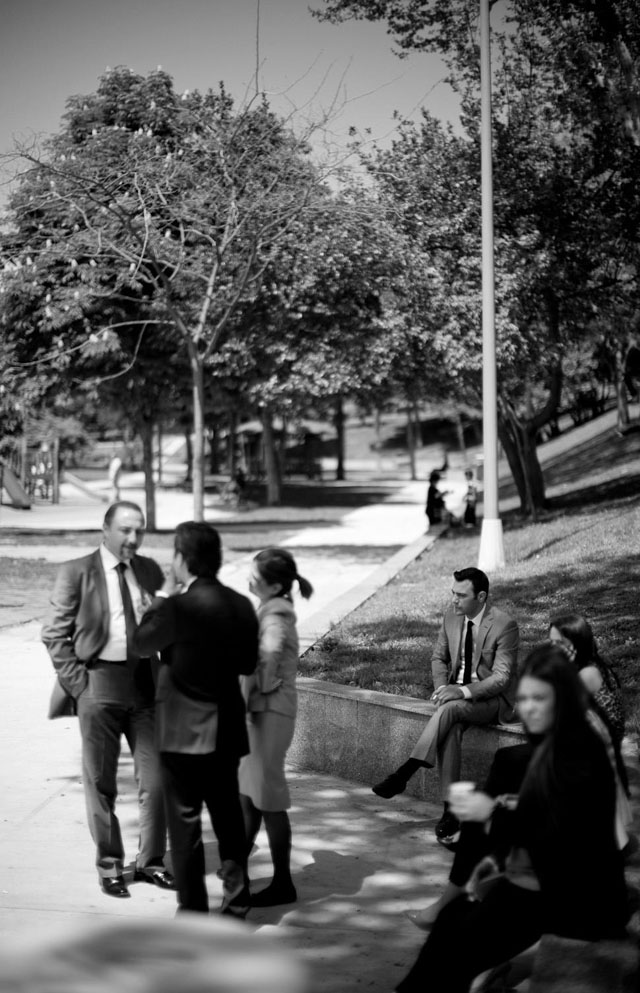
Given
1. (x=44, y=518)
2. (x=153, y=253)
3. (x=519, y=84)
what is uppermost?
(x=519, y=84)

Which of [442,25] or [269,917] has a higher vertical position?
[442,25]

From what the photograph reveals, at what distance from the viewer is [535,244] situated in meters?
21.3

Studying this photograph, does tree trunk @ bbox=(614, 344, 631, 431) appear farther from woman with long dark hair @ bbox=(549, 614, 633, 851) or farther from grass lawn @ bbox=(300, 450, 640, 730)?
woman with long dark hair @ bbox=(549, 614, 633, 851)

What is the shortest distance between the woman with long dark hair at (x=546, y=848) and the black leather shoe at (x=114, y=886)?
79.9 inches

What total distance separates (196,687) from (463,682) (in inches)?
93.3

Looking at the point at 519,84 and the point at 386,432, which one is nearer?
the point at 519,84

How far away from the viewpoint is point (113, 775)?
5676mm

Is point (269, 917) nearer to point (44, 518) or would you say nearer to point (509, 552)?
point (509, 552)

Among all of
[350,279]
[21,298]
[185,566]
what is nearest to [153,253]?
[350,279]

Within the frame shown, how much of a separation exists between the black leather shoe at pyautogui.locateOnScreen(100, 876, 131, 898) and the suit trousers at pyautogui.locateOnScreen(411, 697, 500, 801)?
185cm

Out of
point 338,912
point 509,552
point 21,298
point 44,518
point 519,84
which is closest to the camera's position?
point 338,912

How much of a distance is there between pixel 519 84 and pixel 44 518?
66.9ft

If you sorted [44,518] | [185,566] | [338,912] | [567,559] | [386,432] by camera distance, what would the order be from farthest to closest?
[386,432], [44,518], [567,559], [338,912], [185,566]

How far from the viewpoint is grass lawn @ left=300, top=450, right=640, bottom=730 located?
9195 mm
